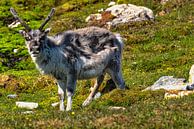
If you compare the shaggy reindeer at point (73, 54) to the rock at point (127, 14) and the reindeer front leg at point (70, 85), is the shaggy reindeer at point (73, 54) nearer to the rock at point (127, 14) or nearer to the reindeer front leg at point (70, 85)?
the reindeer front leg at point (70, 85)

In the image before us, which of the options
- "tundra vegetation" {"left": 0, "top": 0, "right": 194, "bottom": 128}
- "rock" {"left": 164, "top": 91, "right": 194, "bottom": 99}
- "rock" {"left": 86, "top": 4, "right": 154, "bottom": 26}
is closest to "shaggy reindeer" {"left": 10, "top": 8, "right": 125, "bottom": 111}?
"tundra vegetation" {"left": 0, "top": 0, "right": 194, "bottom": 128}

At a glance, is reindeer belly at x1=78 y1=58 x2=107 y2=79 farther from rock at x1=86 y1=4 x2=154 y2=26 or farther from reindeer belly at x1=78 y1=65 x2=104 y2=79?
rock at x1=86 y1=4 x2=154 y2=26

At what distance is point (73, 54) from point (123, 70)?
12.8 metres

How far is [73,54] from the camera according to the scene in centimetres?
2114

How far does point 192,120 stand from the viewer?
593 inches

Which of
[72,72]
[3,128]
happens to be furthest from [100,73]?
[3,128]

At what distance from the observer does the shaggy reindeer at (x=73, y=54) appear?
65.9 feet

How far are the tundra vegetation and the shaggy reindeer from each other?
103cm

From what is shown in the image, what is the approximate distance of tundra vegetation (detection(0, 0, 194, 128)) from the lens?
15703 millimetres

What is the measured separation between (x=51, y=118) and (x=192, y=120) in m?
4.17

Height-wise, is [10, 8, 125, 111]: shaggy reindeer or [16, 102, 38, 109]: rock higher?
[10, 8, 125, 111]: shaggy reindeer

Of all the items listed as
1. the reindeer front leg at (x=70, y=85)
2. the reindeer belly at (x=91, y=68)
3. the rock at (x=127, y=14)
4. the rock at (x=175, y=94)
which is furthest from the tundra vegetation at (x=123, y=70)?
the rock at (x=127, y=14)

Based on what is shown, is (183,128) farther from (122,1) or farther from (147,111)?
(122,1)

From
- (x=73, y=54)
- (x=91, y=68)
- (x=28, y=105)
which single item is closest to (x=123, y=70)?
(x=28, y=105)
